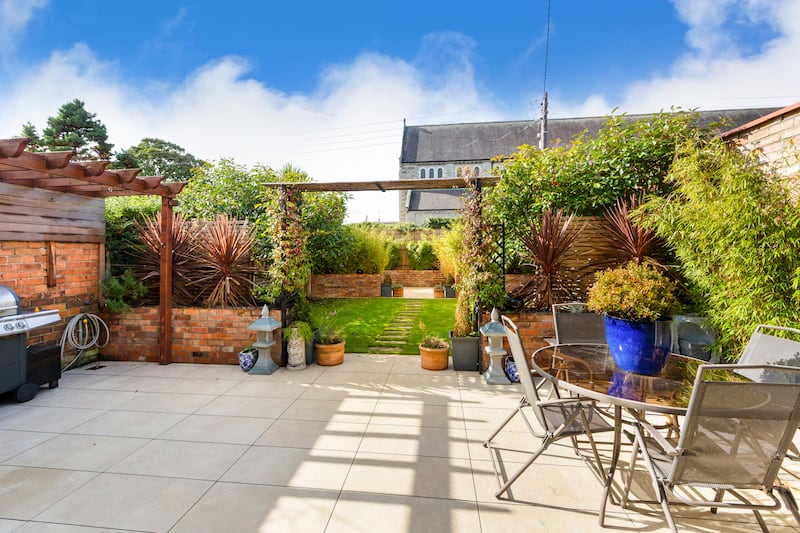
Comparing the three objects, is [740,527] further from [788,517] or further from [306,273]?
[306,273]

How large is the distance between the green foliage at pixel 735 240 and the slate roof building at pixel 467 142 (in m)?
21.6

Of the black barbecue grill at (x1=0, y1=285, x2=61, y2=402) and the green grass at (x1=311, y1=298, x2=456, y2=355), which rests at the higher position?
the black barbecue grill at (x1=0, y1=285, x2=61, y2=402)

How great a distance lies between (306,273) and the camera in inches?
196

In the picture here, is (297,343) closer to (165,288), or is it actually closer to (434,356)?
(434,356)

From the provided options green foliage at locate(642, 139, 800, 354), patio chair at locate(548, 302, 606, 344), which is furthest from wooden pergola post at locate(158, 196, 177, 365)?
green foliage at locate(642, 139, 800, 354)

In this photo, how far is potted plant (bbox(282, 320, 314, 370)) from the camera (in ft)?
15.3

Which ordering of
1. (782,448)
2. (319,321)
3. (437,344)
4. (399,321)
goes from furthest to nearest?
Result: 1. (399,321)
2. (319,321)
3. (437,344)
4. (782,448)

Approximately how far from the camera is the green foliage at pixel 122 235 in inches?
205

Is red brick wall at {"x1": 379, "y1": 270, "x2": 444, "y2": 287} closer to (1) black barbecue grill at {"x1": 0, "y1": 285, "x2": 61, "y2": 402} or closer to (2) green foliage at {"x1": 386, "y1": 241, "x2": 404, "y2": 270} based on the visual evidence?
(2) green foliage at {"x1": 386, "y1": 241, "x2": 404, "y2": 270}

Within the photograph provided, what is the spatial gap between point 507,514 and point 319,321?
11.7 feet

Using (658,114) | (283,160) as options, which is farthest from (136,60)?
(658,114)

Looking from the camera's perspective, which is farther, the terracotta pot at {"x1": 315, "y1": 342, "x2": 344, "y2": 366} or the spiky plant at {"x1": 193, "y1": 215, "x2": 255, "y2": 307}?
the spiky plant at {"x1": 193, "y1": 215, "x2": 255, "y2": 307}

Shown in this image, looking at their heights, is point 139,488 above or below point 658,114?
below

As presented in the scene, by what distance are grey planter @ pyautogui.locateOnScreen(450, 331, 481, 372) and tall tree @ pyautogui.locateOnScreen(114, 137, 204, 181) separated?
22.7 meters
